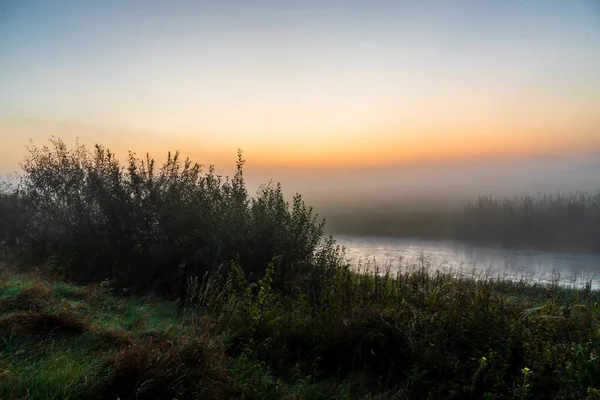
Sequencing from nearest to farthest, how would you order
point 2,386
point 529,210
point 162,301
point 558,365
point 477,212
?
1. point 2,386
2. point 558,365
3. point 162,301
4. point 529,210
5. point 477,212

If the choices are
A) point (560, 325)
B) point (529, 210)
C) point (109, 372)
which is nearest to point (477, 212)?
point (529, 210)

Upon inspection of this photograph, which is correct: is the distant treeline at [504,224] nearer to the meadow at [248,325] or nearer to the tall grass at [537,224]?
the tall grass at [537,224]

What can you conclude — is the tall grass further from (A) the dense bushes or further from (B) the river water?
(A) the dense bushes

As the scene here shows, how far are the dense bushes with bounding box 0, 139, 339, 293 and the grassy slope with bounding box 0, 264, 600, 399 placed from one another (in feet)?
6.73

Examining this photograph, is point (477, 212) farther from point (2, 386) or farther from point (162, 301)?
point (2, 386)

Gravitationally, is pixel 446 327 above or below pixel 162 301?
above

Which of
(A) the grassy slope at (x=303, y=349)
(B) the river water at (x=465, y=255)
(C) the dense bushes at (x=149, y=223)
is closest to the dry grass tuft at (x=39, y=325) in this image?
(A) the grassy slope at (x=303, y=349)

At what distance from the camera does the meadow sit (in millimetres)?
3451

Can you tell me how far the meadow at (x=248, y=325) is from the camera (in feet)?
11.3

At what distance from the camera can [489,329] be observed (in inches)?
175

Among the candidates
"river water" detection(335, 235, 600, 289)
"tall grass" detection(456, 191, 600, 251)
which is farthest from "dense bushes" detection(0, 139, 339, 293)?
"tall grass" detection(456, 191, 600, 251)

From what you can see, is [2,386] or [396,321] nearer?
[2,386]

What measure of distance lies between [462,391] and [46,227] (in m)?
10.9

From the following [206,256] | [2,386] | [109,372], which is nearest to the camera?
[2,386]
